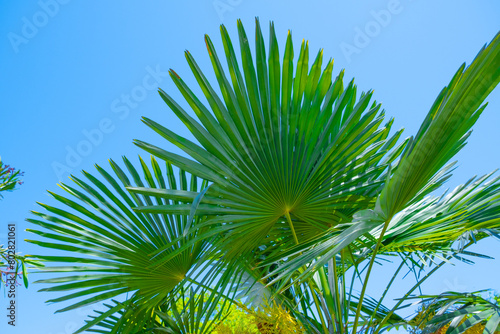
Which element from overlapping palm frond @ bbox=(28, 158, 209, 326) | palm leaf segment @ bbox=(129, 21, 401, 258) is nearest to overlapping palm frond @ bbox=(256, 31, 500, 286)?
palm leaf segment @ bbox=(129, 21, 401, 258)

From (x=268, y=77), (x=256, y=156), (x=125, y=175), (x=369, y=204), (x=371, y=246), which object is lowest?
(x=371, y=246)

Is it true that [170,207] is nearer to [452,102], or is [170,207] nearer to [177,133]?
[177,133]

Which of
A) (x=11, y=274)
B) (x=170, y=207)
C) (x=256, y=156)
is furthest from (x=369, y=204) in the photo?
(x=11, y=274)

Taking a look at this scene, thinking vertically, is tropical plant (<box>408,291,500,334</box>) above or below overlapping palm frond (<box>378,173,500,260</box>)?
below

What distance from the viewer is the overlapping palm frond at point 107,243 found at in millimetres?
2334

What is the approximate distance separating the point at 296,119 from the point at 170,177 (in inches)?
42.9

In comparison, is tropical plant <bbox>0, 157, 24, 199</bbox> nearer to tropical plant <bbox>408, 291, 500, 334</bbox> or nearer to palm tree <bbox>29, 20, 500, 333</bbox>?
palm tree <bbox>29, 20, 500, 333</bbox>

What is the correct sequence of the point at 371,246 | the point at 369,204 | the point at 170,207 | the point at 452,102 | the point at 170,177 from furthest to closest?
the point at 170,177 → the point at 371,246 → the point at 369,204 → the point at 170,207 → the point at 452,102

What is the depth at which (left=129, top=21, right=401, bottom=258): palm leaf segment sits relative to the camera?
210 centimetres

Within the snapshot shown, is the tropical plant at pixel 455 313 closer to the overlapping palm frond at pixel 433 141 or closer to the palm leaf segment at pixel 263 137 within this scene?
the overlapping palm frond at pixel 433 141

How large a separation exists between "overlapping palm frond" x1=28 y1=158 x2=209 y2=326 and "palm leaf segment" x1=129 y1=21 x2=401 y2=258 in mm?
399

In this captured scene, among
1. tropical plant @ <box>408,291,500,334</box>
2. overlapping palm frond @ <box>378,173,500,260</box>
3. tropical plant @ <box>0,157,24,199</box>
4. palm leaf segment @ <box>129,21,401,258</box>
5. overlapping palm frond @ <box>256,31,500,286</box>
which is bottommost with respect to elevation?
tropical plant @ <box>408,291,500,334</box>

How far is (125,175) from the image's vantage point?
2723 millimetres

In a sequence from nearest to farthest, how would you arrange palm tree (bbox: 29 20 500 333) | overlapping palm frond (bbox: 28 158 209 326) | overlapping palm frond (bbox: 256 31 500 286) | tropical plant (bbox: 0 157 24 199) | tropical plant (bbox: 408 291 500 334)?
overlapping palm frond (bbox: 256 31 500 286) < tropical plant (bbox: 408 291 500 334) < palm tree (bbox: 29 20 500 333) < overlapping palm frond (bbox: 28 158 209 326) < tropical plant (bbox: 0 157 24 199)
